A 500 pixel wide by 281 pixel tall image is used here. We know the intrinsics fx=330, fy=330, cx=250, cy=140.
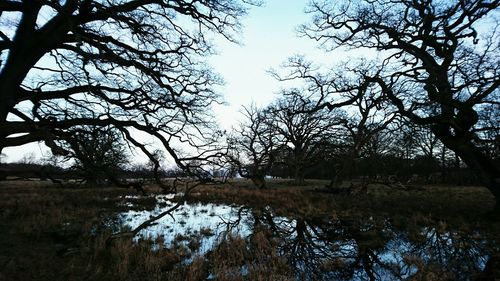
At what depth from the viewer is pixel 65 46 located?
9078 mm

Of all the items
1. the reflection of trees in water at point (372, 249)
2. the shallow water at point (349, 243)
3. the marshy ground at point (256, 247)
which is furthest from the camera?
the shallow water at point (349, 243)

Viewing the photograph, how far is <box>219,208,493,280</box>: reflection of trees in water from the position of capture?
7613 millimetres

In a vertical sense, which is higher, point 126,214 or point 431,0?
point 431,0

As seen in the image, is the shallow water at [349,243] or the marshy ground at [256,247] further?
the shallow water at [349,243]

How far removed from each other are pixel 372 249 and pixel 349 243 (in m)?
0.94

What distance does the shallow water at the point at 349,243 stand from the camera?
7789 mm

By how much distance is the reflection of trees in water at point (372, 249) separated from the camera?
25.0 ft

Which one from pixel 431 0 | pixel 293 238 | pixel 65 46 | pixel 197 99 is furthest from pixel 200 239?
pixel 431 0

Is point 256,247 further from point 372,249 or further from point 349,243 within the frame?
point 372,249

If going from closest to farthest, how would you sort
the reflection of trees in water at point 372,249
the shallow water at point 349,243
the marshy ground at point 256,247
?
the marshy ground at point 256,247 < the reflection of trees in water at point 372,249 < the shallow water at point 349,243

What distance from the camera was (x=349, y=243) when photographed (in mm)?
10570

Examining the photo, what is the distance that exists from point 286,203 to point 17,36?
54.9 ft

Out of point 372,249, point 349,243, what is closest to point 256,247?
point 349,243

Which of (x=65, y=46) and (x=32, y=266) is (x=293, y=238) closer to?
(x=32, y=266)
